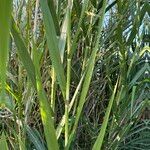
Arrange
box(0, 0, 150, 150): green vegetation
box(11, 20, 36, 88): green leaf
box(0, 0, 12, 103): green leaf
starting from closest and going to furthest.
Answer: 1. box(0, 0, 12, 103): green leaf
2. box(11, 20, 36, 88): green leaf
3. box(0, 0, 150, 150): green vegetation

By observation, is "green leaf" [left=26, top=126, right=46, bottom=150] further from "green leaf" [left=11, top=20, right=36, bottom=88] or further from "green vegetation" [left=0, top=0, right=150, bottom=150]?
"green leaf" [left=11, top=20, right=36, bottom=88]

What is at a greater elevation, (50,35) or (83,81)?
(50,35)

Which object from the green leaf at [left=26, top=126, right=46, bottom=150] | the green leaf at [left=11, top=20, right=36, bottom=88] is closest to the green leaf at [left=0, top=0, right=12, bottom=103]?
the green leaf at [left=11, top=20, right=36, bottom=88]

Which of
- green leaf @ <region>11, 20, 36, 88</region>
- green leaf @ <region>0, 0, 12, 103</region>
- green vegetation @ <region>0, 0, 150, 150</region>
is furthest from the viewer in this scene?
green vegetation @ <region>0, 0, 150, 150</region>

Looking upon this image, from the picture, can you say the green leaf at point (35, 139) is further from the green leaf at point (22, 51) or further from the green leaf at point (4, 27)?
the green leaf at point (4, 27)

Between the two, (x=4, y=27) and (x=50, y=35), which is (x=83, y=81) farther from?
(x=4, y=27)

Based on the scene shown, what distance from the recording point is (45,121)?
461 millimetres

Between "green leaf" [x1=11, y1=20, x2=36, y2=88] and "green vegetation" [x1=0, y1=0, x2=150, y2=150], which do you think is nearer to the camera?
"green leaf" [x1=11, y1=20, x2=36, y2=88]

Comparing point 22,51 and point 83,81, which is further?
point 83,81

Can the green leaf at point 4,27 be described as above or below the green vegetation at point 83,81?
above

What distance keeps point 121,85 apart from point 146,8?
0.74 feet

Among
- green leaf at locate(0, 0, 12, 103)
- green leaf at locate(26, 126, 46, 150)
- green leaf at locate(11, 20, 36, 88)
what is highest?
green leaf at locate(0, 0, 12, 103)

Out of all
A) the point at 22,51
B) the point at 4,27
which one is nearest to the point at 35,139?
the point at 22,51

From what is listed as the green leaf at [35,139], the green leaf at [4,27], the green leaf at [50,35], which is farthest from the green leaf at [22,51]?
the green leaf at [35,139]
